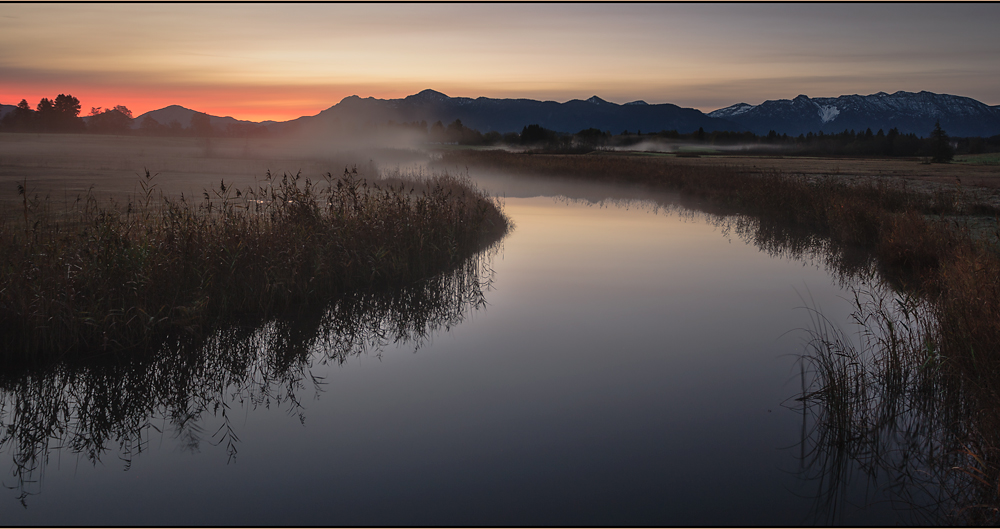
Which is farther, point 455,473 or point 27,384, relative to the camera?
point 27,384

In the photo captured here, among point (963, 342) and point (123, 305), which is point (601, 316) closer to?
point (963, 342)

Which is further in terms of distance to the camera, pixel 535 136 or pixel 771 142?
pixel 771 142

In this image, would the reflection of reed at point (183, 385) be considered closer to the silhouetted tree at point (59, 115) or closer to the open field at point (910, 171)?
the open field at point (910, 171)

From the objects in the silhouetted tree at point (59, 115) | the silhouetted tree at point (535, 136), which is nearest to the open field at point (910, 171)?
the silhouetted tree at point (535, 136)

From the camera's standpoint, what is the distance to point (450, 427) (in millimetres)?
4805

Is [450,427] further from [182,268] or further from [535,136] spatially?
[535,136]

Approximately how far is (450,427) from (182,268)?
4.77 meters

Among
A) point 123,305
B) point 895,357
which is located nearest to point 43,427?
point 123,305

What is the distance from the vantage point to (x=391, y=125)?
14900 centimetres

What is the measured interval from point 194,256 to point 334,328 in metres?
2.24

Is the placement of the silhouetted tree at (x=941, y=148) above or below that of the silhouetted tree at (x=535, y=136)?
below

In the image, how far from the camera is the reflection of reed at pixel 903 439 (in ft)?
12.0

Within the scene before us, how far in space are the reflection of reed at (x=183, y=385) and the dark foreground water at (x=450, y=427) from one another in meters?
0.02

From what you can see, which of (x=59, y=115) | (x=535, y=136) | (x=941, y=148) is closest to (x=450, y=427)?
(x=941, y=148)
